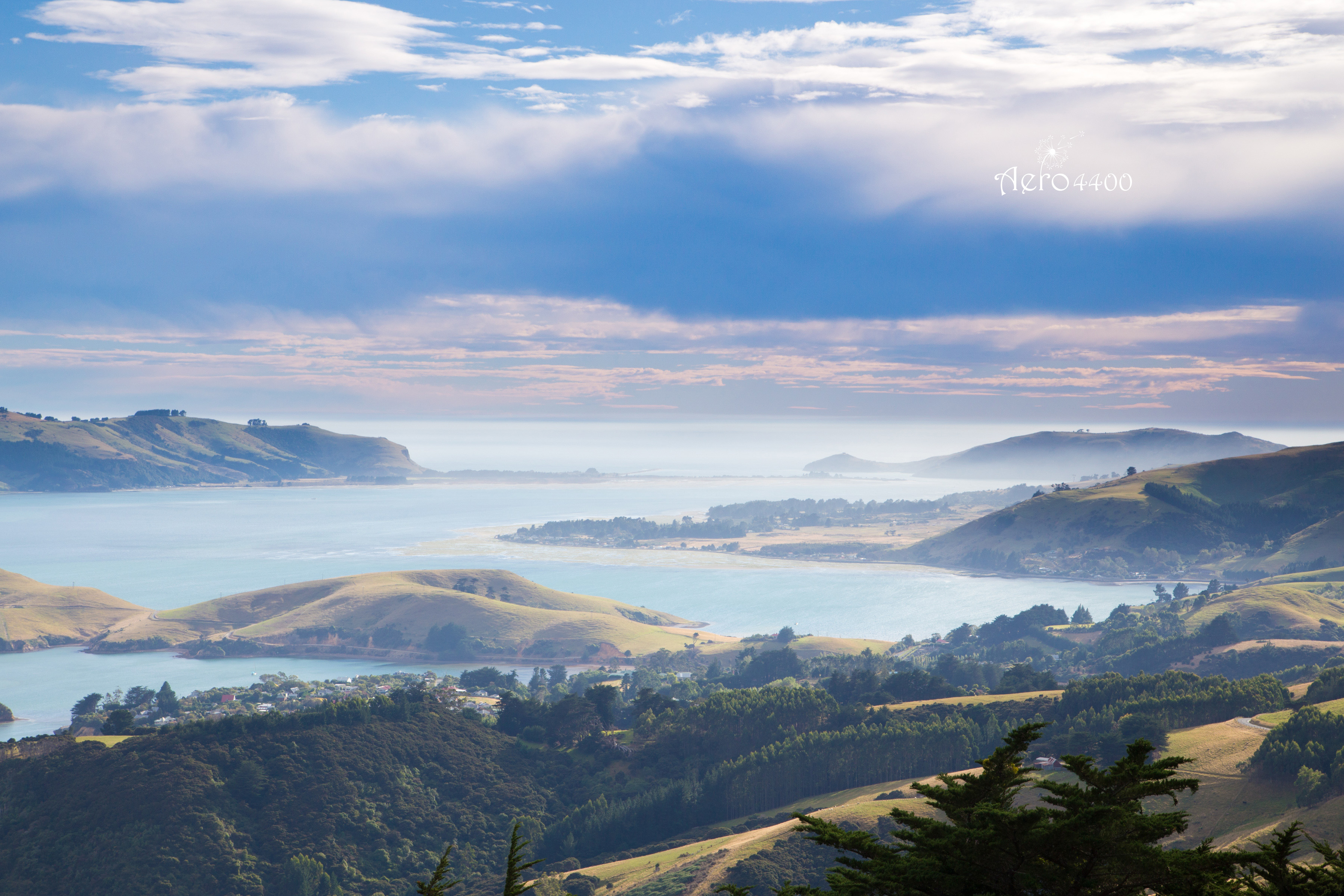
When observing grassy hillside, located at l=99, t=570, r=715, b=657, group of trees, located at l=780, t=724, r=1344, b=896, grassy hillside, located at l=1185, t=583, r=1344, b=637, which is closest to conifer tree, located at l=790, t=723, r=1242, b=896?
group of trees, located at l=780, t=724, r=1344, b=896

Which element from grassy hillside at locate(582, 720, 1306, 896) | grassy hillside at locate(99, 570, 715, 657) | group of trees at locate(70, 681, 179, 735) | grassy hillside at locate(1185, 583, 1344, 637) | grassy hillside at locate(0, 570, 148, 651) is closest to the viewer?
grassy hillside at locate(582, 720, 1306, 896)

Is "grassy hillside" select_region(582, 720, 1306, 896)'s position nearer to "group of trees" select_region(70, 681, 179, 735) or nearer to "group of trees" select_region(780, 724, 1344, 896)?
"group of trees" select_region(780, 724, 1344, 896)

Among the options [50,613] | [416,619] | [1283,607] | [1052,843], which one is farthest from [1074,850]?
[50,613]

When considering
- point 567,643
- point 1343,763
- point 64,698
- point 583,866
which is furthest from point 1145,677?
point 64,698

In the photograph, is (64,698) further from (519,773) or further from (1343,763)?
(1343,763)

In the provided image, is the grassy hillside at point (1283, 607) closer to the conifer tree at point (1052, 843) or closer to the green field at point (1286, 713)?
the green field at point (1286, 713)

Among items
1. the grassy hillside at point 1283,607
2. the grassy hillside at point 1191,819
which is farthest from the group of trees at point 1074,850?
the grassy hillside at point 1283,607
